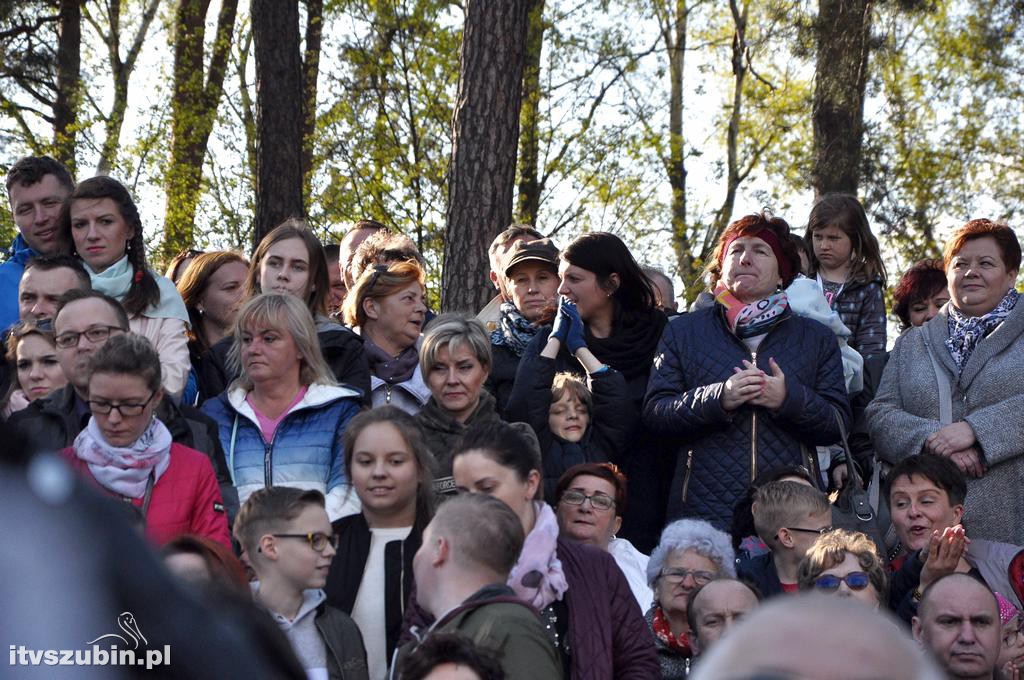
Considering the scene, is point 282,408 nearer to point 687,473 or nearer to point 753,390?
point 687,473

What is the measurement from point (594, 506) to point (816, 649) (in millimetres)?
5026

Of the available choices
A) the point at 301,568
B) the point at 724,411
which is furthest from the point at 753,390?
the point at 301,568

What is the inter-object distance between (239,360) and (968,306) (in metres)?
3.33

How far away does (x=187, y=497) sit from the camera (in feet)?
16.2

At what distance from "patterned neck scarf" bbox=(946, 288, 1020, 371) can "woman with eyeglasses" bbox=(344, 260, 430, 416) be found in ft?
8.15

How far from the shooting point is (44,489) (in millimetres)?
741

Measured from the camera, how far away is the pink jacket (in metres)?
4.84

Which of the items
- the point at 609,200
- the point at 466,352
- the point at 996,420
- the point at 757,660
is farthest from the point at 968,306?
the point at 609,200

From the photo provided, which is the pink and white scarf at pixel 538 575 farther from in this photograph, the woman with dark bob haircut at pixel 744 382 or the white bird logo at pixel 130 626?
the white bird logo at pixel 130 626

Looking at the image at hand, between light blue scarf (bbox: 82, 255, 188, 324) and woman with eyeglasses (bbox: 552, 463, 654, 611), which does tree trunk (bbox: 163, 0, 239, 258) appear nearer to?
light blue scarf (bbox: 82, 255, 188, 324)

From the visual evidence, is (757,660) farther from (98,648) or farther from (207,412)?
(207,412)

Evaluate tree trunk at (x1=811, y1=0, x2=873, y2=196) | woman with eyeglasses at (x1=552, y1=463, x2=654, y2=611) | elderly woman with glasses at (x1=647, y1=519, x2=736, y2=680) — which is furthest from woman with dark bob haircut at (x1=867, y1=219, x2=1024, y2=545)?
tree trunk at (x1=811, y1=0, x2=873, y2=196)

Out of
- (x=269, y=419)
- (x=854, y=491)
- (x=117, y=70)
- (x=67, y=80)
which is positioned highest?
(x=117, y=70)

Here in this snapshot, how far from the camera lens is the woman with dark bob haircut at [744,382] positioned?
6.09 metres
